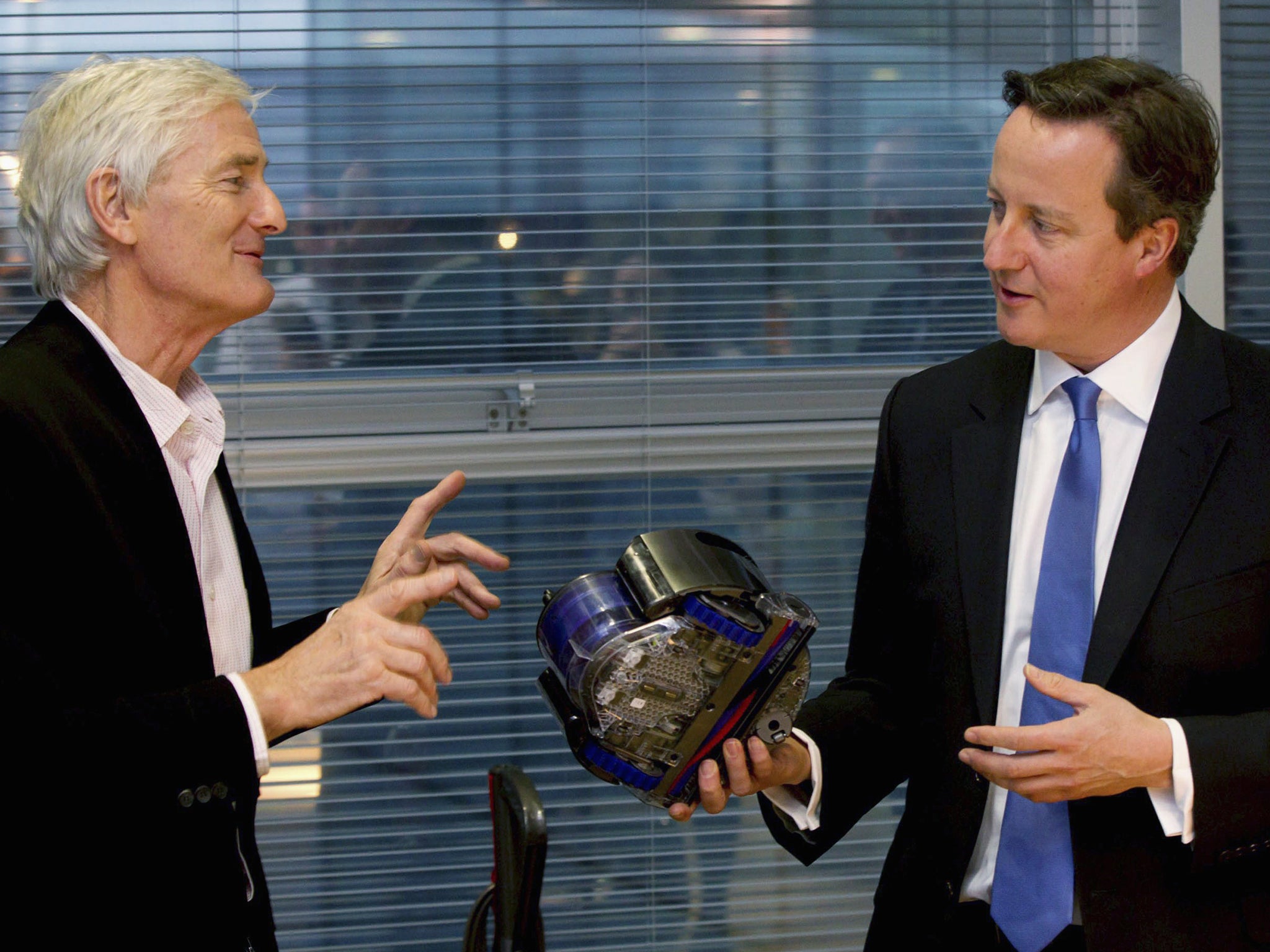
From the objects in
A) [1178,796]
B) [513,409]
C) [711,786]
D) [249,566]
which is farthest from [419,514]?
[1178,796]

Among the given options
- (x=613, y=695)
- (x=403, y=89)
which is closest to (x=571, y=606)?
(x=613, y=695)

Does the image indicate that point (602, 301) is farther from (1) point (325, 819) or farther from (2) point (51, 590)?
(2) point (51, 590)

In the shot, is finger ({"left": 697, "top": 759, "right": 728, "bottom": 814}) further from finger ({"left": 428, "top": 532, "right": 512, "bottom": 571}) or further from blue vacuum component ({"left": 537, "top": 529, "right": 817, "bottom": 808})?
finger ({"left": 428, "top": 532, "right": 512, "bottom": 571})

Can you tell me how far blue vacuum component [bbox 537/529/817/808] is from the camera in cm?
119

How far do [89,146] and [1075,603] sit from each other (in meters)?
1.32

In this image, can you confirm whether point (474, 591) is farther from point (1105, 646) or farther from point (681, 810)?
point (1105, 646)

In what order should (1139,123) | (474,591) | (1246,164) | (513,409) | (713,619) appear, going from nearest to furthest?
(713,619) → (1139,123) → (474,591) → (513,409) → (1246,164)

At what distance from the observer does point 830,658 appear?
2557 mm

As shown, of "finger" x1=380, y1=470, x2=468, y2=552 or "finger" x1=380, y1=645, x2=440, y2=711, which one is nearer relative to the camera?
"finger" x1=380, y1=645, x2=440, y2=711

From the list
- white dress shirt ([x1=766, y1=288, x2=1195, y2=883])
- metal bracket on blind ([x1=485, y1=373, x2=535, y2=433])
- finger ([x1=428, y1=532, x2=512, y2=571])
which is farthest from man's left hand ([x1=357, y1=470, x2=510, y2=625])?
metal bracket on blind ([x1=485, y1=373, x2=535, y2=433])

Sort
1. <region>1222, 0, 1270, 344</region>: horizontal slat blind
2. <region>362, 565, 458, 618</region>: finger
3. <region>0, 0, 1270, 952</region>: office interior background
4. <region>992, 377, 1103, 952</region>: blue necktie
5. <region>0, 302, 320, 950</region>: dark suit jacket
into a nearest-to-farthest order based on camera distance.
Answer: <region>0, 302, 320, 950</region>: dark suit jacket, <region>362, 565, 458, 618</region>: finger, <region>992, 377, 1103, 952</region>: blue necktie, <region>0, 0, 1270, 952</region>: office interior background, <region>1222, 0, 1270, 344</region>: horizontal slat blind

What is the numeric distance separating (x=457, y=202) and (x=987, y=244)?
1.26 m

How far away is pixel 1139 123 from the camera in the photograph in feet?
4.66

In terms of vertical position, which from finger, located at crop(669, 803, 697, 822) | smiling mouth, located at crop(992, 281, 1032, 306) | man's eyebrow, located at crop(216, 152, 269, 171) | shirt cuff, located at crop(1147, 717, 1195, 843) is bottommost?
finger, located at crop(669, 803, 697, 822)
